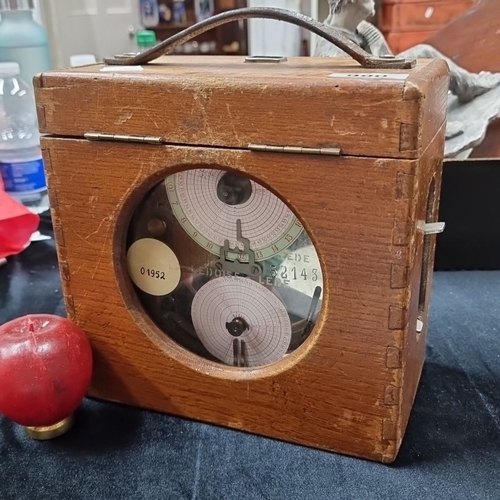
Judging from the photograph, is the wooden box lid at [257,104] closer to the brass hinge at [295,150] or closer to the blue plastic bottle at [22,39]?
the brass hinge at [295,150]

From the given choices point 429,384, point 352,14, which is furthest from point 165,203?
point 352,14

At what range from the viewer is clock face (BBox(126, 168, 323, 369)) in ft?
2.02

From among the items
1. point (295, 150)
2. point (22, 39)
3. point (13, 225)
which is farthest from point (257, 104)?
point (22, 39)

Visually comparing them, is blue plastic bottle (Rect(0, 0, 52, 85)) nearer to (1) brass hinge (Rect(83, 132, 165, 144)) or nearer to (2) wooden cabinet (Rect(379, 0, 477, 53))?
(2) wooden cabinet (Rect(379, 0, 477, 53))

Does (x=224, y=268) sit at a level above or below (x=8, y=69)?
below

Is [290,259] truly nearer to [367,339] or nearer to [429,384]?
[367,339]

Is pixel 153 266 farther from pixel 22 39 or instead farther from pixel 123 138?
pixel 22 39

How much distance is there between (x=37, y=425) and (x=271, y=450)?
0.22 meters

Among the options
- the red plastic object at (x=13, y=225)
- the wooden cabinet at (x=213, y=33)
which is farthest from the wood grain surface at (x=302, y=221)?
the wooden cabinet at (x=213, y=33)

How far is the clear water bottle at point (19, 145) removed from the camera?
1.20 m

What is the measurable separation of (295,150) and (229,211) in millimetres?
111

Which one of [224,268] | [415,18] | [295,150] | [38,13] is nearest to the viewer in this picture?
[295,150]

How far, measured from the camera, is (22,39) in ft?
4.72

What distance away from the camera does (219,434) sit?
0.66m
